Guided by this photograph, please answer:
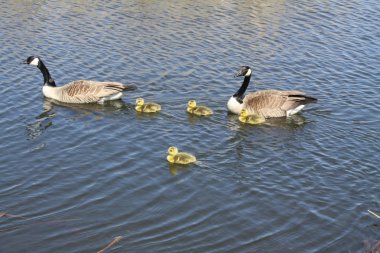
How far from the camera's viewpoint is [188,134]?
51.0ft

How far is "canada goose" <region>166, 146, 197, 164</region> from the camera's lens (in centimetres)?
1364

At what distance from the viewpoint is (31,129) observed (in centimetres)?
1562

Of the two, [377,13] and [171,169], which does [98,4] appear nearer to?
[377,13]

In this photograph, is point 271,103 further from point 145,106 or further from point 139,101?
point 139,101

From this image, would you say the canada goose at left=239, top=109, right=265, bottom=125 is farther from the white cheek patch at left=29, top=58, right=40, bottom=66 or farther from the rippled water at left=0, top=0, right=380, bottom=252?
the white cheek patch at left=29, top=58, right=40, bottom=66

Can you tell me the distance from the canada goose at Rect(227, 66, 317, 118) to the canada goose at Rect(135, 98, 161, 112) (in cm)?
186

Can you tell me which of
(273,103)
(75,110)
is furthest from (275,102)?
(75,110)

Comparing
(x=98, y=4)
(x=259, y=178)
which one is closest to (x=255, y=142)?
(x=259, y=178)

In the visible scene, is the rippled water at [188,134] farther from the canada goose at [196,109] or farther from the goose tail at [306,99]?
the goose tail at [306,99]

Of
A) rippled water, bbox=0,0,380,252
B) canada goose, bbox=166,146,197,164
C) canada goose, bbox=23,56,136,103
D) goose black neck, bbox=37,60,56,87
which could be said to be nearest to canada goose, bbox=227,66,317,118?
rippled water, bbox=0,0,380,252

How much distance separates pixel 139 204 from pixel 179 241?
145 cm

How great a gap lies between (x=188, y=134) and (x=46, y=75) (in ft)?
15.7

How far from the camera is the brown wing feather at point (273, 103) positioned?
16.9m

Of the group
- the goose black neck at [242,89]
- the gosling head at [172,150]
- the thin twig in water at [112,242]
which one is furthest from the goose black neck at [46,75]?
the thin twig in water at [112,242]
